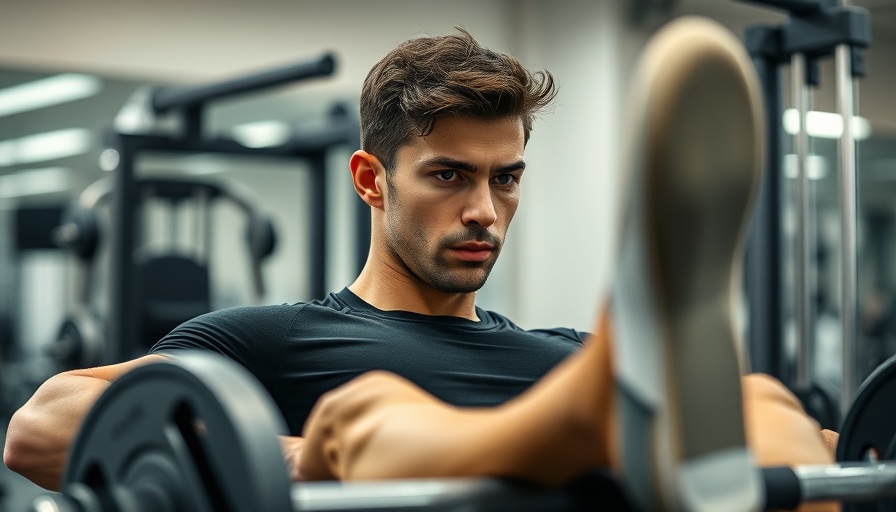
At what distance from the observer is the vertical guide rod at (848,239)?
2.11m

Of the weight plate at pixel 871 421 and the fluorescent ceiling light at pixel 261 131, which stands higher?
the fluorescent ceiling light at pixel 261 131

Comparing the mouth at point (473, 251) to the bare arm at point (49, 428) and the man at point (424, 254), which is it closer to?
the man at point (424, 254)

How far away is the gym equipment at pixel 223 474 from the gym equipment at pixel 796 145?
134 cm

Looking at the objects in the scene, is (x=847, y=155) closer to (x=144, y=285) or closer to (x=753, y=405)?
(x=753, y=405)

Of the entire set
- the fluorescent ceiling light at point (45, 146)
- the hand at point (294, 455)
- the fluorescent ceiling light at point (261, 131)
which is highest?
the fluorescent ceiling light at point (261, 131)

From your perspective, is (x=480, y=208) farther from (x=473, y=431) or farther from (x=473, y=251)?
(x=473, y=431)

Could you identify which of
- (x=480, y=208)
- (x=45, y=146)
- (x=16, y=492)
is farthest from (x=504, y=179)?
(x=45, y=146)

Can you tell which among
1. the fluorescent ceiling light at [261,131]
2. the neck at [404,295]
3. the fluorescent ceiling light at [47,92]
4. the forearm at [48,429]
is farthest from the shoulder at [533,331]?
the fluorescent ceiling light at [261,131]

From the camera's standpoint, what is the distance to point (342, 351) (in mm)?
1401

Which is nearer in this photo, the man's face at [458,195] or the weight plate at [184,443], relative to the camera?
the weight plate at [184,443]

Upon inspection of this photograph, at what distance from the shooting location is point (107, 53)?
198 inches

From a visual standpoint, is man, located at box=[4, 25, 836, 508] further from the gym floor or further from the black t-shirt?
the gym floor

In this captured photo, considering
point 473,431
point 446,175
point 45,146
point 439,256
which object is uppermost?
point 45,146

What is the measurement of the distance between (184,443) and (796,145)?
173 centimetres
